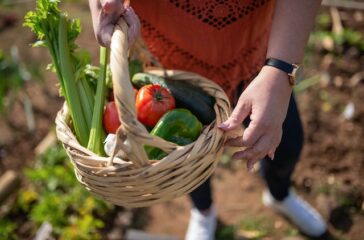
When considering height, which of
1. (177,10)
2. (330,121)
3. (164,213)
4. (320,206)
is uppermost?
(177,10)

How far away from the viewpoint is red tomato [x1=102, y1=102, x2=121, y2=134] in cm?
142

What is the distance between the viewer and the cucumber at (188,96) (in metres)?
1.49

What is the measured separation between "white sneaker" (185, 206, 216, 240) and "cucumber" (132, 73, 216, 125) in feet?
2.80

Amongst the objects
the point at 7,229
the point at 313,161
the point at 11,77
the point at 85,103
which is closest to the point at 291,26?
the point at 85,103

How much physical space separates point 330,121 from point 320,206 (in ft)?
1.93

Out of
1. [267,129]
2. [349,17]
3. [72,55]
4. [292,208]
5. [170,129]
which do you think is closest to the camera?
[267,129]

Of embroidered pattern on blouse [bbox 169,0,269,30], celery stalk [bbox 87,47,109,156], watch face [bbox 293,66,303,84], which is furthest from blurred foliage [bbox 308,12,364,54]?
celery stalk [bbox 87,47,109,156]

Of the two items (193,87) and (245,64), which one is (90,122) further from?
(245,64)

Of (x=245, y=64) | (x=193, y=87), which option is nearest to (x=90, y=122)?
(x=193, y=87)

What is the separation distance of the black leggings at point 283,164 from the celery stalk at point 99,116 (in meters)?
0.58

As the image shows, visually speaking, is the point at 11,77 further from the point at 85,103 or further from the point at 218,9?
the point at 218,9

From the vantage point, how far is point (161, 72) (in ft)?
5.29

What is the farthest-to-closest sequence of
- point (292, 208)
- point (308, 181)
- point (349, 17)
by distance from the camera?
point (349, 17)
point (308, 181)
point (292, 208)

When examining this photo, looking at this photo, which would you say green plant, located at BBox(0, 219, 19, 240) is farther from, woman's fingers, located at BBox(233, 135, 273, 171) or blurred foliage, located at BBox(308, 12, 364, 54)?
blurred foliage, located at BBox(308, 12, 364, 54)
